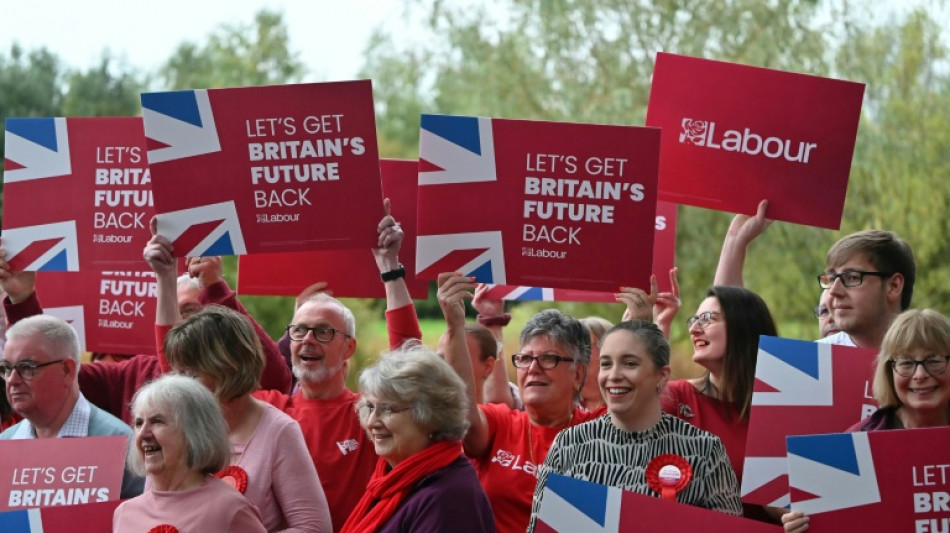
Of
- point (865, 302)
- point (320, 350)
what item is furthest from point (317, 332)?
point (865, 302)

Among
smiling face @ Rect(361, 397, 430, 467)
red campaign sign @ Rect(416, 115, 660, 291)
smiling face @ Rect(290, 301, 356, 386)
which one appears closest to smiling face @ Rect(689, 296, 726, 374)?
red campaign sign @ Rect(416, 115, 660, 291)

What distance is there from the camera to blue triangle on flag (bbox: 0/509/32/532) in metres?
5.64

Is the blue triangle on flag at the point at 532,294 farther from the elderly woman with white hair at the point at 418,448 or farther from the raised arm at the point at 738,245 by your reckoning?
the elderly woman with white hair at the point at 418,448

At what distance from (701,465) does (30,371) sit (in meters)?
3.06

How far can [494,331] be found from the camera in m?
8.10

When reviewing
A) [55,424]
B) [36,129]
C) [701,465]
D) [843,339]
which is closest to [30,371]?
[55,424]

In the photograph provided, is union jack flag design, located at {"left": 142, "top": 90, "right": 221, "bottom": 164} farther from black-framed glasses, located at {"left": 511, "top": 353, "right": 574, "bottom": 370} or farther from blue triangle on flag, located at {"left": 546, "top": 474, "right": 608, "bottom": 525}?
blue triangle on flag, located at {"left": 546, "top": 474, "right": 608, "bottom": 525}

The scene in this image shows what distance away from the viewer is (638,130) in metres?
6.63

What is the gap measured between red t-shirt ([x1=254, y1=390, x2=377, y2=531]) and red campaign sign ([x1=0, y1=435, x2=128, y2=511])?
0.86 metres

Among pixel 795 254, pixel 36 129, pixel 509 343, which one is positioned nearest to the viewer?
pixel 36 129

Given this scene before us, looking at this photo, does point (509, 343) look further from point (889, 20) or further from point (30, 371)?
point (30, 371)

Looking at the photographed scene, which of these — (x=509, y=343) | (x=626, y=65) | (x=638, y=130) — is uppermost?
(x=626, y=65)

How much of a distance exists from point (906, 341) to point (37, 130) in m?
4.60

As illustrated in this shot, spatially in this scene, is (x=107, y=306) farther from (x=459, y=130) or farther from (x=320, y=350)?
(x=459, y=130)
